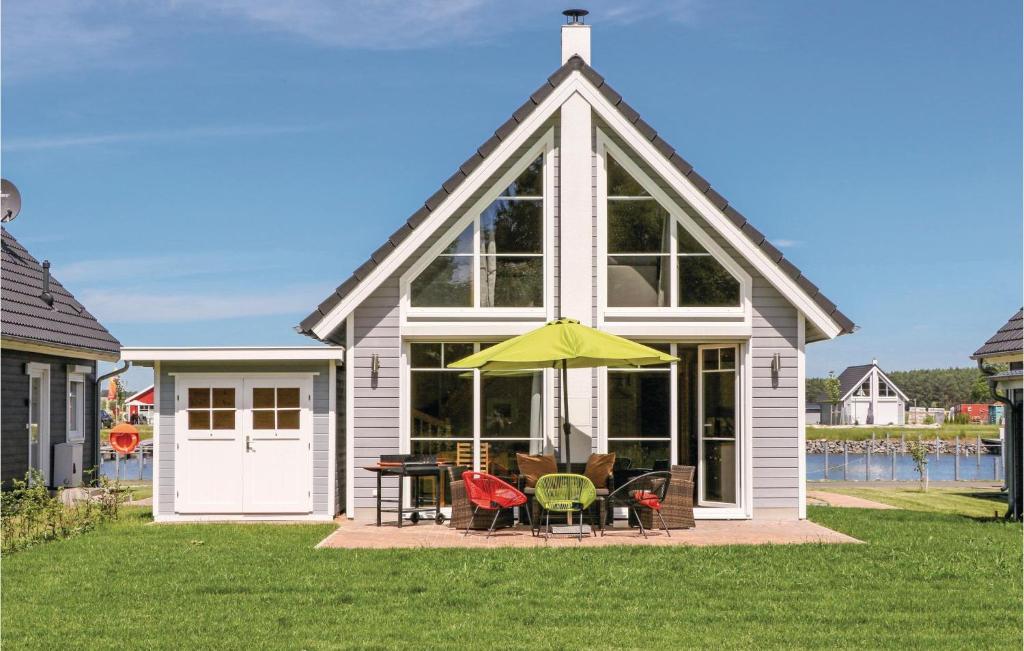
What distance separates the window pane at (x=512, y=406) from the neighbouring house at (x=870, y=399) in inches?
2904

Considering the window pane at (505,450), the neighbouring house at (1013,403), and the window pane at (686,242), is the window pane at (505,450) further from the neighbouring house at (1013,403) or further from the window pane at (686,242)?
the neighbouring house at (1013,403)

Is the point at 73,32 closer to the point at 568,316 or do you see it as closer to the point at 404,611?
the point at 568,316

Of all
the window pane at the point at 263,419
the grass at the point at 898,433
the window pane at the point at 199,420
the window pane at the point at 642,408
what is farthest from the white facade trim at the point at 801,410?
the grass at the point at 898,433

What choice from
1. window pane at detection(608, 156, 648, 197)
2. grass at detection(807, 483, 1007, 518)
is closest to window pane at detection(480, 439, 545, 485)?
window pane at detection(608, 156, 648, 197)

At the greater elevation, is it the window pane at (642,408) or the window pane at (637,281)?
the window pane at (637,281)

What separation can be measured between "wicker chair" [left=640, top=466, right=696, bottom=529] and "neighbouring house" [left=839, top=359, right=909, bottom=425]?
74386 millimetres

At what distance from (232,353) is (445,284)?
114 inches

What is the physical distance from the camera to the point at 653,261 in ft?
53.0

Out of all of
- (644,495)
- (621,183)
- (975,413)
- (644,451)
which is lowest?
(975,413)

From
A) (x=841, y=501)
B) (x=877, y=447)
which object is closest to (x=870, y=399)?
(x=877, y=447)

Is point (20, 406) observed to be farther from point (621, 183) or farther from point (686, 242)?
point (686, 242)

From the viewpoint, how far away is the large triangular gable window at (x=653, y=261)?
1609 centimetres

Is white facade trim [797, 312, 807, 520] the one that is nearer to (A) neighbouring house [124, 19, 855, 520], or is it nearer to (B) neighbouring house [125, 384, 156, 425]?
(A) neighbouring house [124, 19, 855, 520]

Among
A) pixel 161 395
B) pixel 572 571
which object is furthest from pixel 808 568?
pixel 161 395
